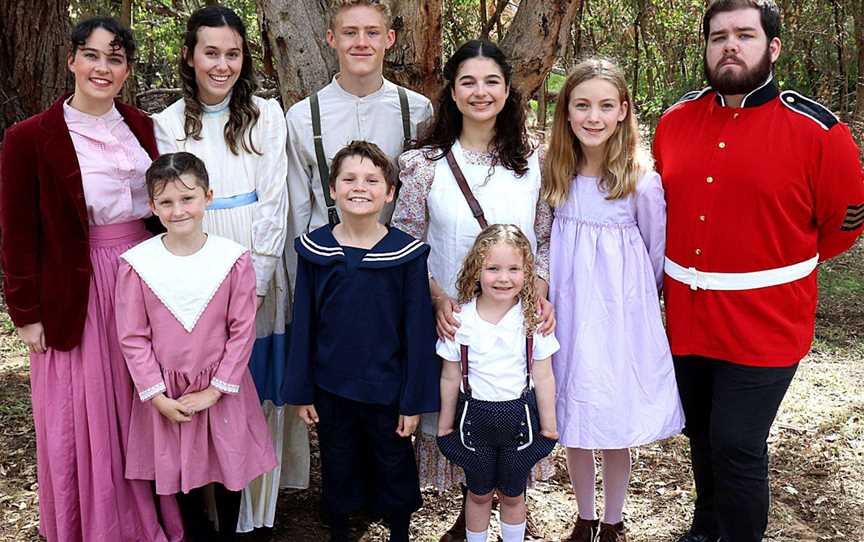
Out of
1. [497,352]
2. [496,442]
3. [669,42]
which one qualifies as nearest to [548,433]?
[496,442]

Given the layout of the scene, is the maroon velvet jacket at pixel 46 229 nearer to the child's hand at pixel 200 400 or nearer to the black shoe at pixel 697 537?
the child's hand at pixel 200 400

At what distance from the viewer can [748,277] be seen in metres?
2.71

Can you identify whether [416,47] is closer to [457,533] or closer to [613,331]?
[613,331]

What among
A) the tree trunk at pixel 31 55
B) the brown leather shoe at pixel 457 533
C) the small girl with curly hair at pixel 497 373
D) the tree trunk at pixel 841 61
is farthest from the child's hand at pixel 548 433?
the tree trunk at pixel 841 61

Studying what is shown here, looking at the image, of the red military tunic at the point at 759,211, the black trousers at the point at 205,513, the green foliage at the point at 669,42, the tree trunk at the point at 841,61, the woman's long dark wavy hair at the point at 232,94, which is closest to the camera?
the red military tunic at the point at 759,211

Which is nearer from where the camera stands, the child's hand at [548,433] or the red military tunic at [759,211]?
the red military tunic at [759,211]

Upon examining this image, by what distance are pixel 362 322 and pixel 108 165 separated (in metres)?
1.00

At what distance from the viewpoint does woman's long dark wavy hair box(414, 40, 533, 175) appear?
2836 millimetres

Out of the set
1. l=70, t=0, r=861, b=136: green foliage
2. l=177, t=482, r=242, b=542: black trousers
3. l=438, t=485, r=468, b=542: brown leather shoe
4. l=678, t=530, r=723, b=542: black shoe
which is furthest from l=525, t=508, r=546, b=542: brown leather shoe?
l=70, t=0, r=861, b=136: green foliage

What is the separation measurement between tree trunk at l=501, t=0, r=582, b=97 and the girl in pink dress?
1.60 meters

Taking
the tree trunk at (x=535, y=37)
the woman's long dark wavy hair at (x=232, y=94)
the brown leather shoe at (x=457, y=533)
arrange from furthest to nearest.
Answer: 1. the tree trunk at (x=535, y=37)
2. the brown leather shoe at (x=457, y=533)
3. the woman's long dark wavy hair at (x=232, y=94)

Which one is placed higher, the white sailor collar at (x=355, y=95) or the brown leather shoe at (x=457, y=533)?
the white sailor collar at (x=355, y=95)

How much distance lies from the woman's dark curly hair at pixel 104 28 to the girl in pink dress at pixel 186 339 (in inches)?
17.5

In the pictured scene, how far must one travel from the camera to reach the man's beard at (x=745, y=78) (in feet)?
8.74
